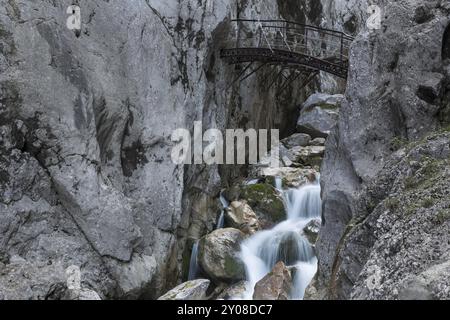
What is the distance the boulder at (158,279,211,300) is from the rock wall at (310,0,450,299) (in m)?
4.42

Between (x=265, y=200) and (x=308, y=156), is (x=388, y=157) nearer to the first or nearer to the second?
(x=265, y=200)

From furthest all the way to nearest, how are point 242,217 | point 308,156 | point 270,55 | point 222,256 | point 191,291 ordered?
point 308,156 < point 270,55 < point 242,217 < point 222,256 < point 191,291

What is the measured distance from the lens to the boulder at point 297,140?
1059 inches

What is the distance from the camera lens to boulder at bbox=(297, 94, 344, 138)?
2756 cm

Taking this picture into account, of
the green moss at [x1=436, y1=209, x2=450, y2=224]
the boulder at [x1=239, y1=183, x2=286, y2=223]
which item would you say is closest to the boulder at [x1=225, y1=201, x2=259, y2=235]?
the boulder at [x1=239, y1=183, x2=286, y2=223]

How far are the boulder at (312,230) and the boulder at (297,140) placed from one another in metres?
9.14

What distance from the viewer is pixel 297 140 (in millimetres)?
27078

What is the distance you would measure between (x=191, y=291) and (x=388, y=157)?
24.9 ft

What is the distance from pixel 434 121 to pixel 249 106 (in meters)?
15.0

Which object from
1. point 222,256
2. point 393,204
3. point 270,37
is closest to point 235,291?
point 222,256

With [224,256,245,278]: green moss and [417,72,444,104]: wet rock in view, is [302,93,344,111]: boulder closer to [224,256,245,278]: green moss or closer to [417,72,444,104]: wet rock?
[224,256,245,278]: green moss

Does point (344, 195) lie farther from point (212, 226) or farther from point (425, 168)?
point (212, 226)

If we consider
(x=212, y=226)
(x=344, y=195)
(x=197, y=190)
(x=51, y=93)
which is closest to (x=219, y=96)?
(x=197, y=190)

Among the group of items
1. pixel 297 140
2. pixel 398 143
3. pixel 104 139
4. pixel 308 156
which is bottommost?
pixel 308 156
